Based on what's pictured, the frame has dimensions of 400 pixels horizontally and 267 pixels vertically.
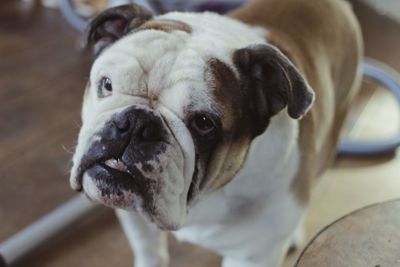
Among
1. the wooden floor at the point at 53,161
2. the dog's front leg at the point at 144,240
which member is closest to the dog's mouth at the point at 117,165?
the dog's front leg at the point at 144,240

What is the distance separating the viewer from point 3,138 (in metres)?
2.00

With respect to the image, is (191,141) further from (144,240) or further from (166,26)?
(144,240)

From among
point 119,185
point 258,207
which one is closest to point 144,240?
point 258,207

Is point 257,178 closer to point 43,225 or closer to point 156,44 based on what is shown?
point 156,44

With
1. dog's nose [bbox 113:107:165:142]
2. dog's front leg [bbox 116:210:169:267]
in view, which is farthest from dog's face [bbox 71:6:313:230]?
dog's front leg [bbox 116:210:169:267]

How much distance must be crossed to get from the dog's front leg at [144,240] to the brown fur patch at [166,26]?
1.52ft

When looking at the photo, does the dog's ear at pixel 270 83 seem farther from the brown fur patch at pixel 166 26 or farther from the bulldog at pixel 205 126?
the brown fur patch at pixel 166 26

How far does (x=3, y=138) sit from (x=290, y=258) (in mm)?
968

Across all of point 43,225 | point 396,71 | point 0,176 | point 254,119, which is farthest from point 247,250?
point 396,71

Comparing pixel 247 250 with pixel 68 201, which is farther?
pixel 68 201

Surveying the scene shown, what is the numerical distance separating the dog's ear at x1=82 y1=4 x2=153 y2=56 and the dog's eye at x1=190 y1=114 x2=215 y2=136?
24cm

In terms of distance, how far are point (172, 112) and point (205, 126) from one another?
0.06 metres

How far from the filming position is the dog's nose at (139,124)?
3.29ft

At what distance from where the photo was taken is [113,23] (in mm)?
1201
